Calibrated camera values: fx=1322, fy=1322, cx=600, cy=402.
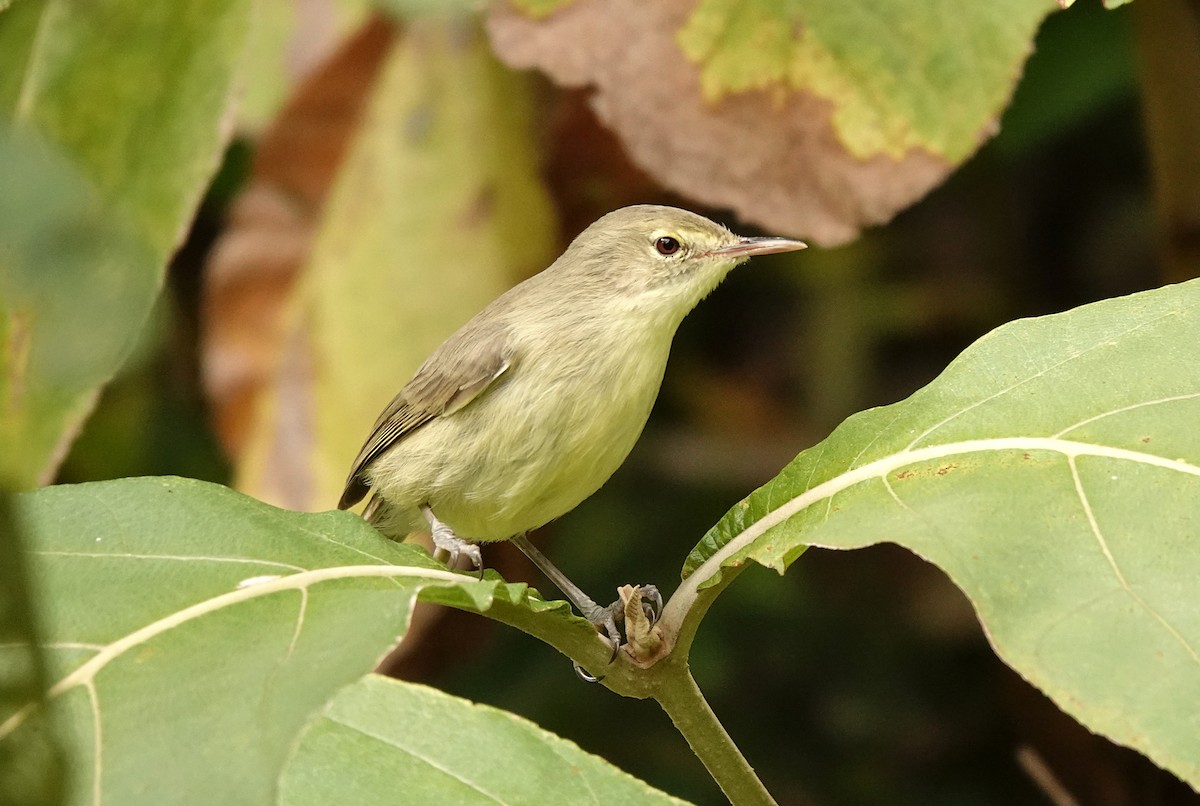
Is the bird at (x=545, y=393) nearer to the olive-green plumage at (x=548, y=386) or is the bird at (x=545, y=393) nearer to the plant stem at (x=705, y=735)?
the olive-green plumage at (x=548, y=386)

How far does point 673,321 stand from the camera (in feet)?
10.5

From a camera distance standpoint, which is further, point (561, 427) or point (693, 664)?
point (693, 664)

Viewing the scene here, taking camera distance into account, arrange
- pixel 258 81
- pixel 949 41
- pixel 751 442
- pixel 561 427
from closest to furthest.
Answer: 1. pixel 949 41
2. pixel 561 427
3. pixel 258 81
4. pixel 751 442

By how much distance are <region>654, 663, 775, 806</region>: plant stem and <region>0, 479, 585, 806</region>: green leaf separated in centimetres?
15

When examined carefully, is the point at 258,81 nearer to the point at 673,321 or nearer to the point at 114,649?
the point at 673,321

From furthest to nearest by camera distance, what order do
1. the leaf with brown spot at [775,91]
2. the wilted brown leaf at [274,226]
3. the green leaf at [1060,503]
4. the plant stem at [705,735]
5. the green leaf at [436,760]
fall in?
the wilted brown leaf at [274,226], the leaf with brown spot at [775,91], the green leaf at [436,760], the plant stem at [705,735], the green leaf at [1060,503]

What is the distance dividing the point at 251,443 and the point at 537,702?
121 cm

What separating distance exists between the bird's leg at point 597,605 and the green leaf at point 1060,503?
374 mm

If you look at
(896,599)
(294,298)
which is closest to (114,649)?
(294,298)

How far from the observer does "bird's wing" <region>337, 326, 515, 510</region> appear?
299 cm

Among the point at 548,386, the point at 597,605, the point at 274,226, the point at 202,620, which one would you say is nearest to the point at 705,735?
the point at 202,620

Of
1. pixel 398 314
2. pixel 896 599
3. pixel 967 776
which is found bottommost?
pixel 967 776

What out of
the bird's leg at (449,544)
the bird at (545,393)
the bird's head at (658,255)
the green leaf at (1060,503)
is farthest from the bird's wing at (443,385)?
the green leaf at (1060,503)

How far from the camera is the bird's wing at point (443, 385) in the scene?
9.80 feet
